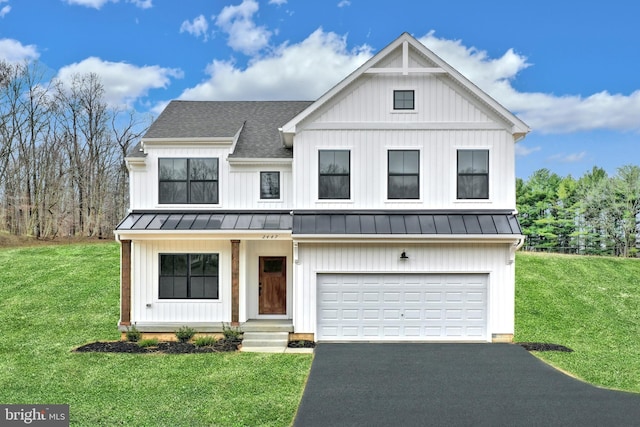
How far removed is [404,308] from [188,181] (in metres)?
8.10

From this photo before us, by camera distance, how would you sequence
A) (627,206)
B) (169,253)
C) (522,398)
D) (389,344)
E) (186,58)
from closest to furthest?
(522,398) → (389,344) → (169,253) → (186,58) → (627,206)

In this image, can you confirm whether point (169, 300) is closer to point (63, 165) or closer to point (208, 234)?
point (208, 234)

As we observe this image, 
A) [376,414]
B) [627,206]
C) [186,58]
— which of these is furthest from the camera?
[627,206]

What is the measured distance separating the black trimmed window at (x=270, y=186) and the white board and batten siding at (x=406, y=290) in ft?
7.78

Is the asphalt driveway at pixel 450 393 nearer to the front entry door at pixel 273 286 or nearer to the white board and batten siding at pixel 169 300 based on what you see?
the front entry door at pixel 273 286

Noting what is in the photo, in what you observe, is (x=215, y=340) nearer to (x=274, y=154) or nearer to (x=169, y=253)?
(x=169, y=253)

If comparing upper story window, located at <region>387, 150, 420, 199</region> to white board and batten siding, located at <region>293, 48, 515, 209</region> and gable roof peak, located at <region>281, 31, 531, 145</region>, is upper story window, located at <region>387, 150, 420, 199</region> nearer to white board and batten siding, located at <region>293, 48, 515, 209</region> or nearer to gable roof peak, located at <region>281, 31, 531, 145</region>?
white board and batten siding, located at <region>293, 48, 515, 209</region>

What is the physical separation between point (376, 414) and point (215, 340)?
7.03 meters

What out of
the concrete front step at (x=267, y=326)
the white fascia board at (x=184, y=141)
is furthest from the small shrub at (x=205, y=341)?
the white fascia board at (x=184, y=141)

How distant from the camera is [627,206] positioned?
35219mm

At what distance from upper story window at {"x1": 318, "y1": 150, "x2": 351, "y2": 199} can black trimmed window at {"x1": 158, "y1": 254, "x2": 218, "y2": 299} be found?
4442 mm

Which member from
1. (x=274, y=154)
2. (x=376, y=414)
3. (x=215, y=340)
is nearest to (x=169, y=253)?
(x=215, y=340)

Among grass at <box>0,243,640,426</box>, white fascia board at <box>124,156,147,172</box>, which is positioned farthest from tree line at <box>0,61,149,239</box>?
white fascia board at <box>124,156,147,172</box>

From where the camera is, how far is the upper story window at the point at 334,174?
14070 mm
